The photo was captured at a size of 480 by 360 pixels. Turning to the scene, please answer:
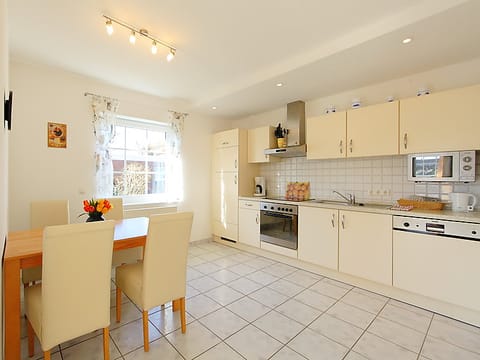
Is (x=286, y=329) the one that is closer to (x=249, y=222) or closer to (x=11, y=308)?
(x=11, y=308)

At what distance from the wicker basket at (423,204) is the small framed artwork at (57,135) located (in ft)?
13.2

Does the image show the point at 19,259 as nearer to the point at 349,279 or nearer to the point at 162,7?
the point at 162,7

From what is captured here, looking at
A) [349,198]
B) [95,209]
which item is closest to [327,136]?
[349,198]

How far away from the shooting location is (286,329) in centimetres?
189

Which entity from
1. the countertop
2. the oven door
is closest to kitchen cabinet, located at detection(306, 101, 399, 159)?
the countertop

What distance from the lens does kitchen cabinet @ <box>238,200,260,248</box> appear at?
368cm

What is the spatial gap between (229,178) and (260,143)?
2.69 ft

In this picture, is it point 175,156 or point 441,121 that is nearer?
point 441,121

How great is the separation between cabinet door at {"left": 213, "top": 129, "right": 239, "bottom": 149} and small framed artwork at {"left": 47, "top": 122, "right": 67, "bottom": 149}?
→ 2278mm

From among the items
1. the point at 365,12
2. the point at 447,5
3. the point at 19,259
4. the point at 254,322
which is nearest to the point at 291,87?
the point at 365,12

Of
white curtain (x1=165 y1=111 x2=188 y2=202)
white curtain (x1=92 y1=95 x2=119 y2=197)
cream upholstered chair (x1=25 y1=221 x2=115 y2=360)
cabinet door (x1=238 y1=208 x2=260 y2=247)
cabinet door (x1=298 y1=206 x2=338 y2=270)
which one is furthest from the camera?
white curtain (x1=165 y1=111 x2=188 y2=202)

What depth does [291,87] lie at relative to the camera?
3033 mm

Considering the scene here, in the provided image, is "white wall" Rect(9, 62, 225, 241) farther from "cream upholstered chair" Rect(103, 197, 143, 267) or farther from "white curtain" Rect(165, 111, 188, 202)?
"cream upholstered chair" Rect(103, 197, 143, 267)

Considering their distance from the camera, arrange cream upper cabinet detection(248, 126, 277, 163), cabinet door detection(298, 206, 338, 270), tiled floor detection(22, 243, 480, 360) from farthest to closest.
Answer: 1. cream upper cabinet detection(248, 126, 277, 163)
2. cabinet door detection(298, 206, 338, 270)
3. tiled floor detection(22, 243, 480, 360)
